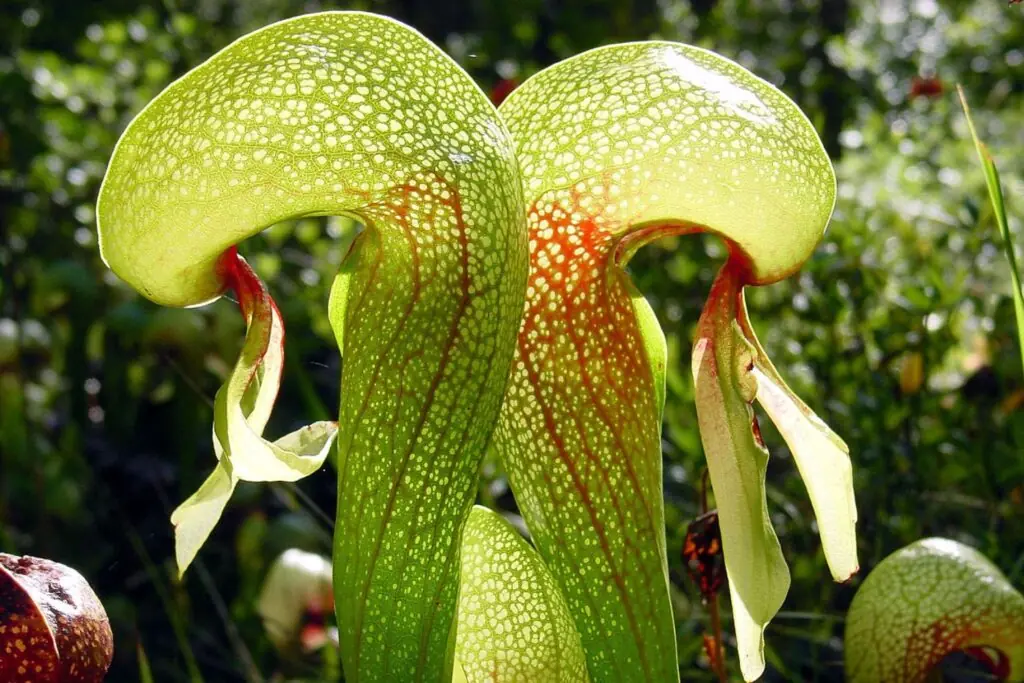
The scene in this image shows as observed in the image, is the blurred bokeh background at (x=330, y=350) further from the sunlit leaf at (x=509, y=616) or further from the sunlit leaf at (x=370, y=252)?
the sunlit leaf at (x=370, y=252)

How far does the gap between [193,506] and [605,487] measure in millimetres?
280

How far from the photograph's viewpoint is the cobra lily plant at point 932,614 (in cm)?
100

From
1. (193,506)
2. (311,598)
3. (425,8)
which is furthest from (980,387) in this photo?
(425,8)

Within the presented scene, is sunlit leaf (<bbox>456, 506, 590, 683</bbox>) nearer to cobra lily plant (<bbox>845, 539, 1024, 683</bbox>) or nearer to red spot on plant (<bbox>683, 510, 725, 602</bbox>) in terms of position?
red spot on plant (<bbox>683, 510, 725, 602</bbox>)

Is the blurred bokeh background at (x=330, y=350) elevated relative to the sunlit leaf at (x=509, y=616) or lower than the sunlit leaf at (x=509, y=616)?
lower

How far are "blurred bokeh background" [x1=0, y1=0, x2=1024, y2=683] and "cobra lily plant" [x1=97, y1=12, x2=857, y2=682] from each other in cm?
41

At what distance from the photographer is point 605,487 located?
80cm

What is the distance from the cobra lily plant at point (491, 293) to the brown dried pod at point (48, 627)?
7cm

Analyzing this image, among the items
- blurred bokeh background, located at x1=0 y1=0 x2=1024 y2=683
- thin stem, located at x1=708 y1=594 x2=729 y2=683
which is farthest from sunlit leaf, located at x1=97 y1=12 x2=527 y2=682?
blurred bokeh background, located at x1=0 y1=0 x2=1024 y2=683

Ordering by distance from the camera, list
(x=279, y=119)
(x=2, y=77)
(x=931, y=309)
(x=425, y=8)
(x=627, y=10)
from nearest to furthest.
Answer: (x=279, y=119)
(x=931, y=309)
(x=2, y=77)
(x=627, y=10)
(x=425, y=8)

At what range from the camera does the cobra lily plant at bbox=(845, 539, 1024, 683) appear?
1.00 metres

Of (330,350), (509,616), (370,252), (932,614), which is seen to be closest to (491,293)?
(370,252)

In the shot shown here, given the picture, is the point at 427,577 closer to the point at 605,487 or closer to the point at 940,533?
the point at 605,487

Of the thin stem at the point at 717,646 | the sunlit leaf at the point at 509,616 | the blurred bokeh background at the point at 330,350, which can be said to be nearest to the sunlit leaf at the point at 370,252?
A: the sunlit leaf at the point at 509,616
